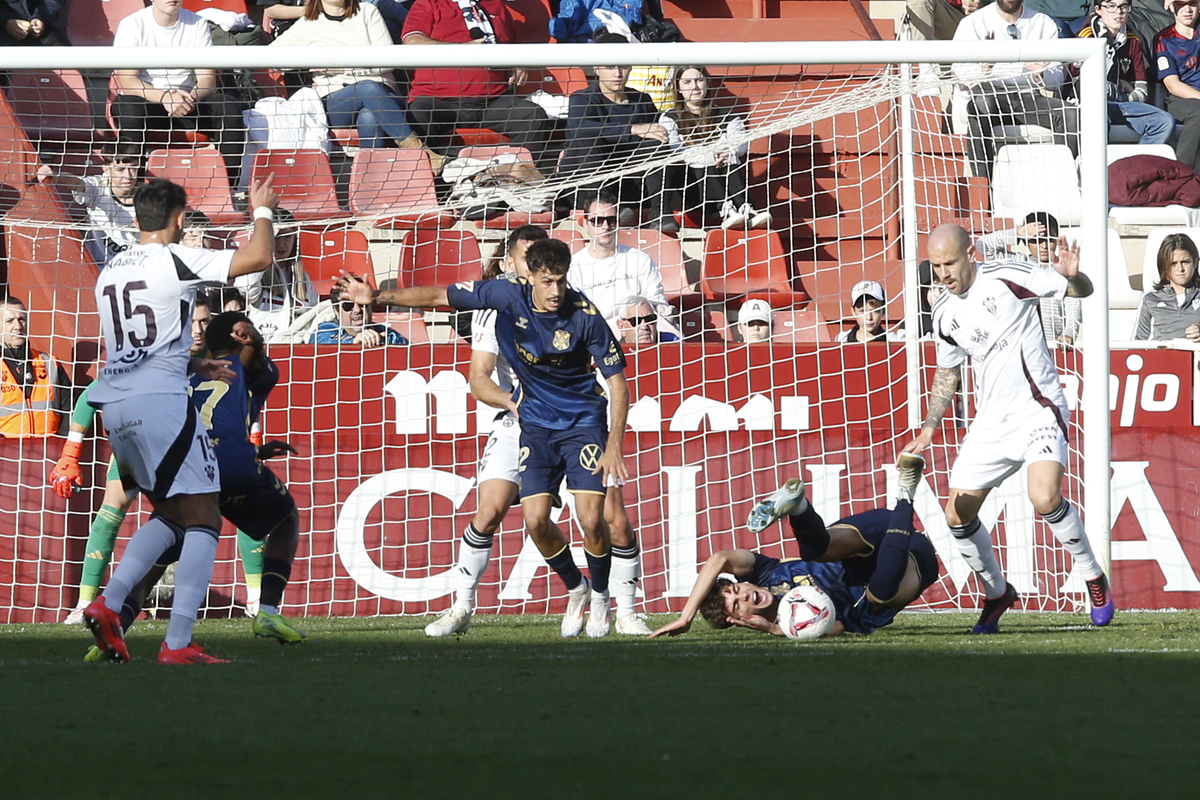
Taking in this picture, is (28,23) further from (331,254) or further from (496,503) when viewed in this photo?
(496,503)

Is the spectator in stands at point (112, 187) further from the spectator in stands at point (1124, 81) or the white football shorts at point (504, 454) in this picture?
the spectator in stands at point (1124, 81)

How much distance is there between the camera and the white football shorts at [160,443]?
591 cm

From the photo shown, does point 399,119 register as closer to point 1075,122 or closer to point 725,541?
point 725,541

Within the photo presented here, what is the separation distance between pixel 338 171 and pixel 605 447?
447 cm

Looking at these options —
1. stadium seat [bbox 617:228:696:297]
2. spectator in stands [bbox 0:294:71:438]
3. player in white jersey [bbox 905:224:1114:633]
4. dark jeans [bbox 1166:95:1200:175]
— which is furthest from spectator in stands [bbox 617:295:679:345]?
dark jeans [bbox 1166:95:1200:175]

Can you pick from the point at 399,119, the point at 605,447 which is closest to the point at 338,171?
the point at 399,119

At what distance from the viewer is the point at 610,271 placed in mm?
11125

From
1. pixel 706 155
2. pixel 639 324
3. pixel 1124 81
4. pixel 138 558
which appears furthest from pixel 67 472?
pixel 1124 81

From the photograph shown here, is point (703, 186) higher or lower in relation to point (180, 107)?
lower

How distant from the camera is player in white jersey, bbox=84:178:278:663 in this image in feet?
19.4

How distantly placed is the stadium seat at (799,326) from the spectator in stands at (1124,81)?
4536 mm

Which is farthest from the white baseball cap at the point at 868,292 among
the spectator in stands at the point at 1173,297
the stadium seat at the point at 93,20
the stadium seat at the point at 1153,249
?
the stadium seat at the point at 93,20

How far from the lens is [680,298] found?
37.8 feet

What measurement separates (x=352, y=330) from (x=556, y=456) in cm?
368
